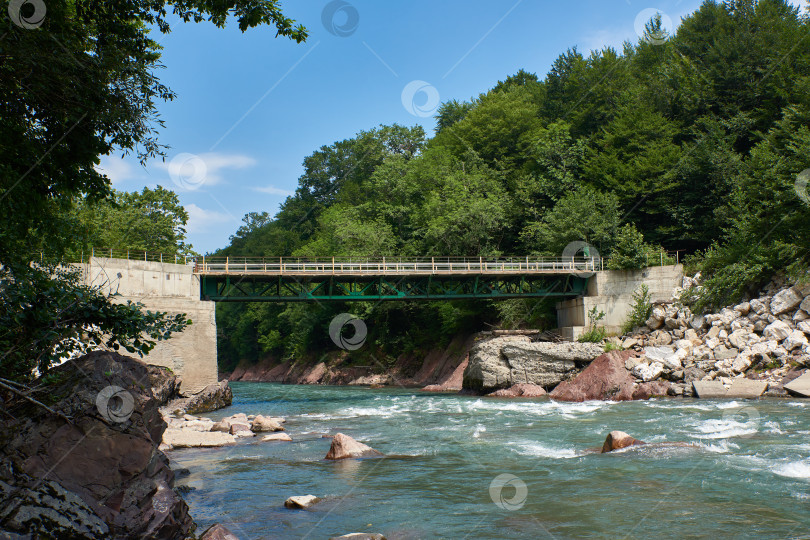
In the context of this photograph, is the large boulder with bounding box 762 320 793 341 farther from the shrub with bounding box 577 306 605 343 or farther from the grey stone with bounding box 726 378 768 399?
the shrub with bounding box 577 306 605 343

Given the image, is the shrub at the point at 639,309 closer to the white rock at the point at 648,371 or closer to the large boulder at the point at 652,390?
the white rock at the point at 648,371

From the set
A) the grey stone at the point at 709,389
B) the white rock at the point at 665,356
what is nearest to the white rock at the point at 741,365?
the grey stone at the point at 709,389

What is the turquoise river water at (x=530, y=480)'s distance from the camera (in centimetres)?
954

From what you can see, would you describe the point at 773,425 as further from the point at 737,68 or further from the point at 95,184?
the point at 737,68

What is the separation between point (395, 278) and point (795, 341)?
927 inches

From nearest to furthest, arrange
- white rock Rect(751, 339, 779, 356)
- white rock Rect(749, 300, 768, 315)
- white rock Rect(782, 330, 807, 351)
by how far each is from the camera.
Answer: white rock Rect(782, 330, 807, 351)
white rock Rect(751, 339, 779, 356)
white rock Rect(749, 300, 768, 315)

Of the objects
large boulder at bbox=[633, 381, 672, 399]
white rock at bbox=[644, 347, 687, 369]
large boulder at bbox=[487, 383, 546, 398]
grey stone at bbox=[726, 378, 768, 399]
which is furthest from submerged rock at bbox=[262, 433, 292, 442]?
white rock at bbox=[644, 347, 687, 369]

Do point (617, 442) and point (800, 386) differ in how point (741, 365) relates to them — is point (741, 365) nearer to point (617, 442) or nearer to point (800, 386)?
point (800, 386)

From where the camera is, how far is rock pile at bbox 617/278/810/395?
94.1ft

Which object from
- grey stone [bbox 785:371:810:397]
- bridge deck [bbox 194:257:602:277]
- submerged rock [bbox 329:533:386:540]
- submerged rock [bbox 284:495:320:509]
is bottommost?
submerged rock [bbox 284:495:320:509]

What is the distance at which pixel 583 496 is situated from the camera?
11.1 meters

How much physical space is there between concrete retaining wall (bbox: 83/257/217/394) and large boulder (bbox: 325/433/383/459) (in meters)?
20.6

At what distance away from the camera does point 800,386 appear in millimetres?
25078

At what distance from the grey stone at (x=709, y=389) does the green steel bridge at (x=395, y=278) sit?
567 inches
